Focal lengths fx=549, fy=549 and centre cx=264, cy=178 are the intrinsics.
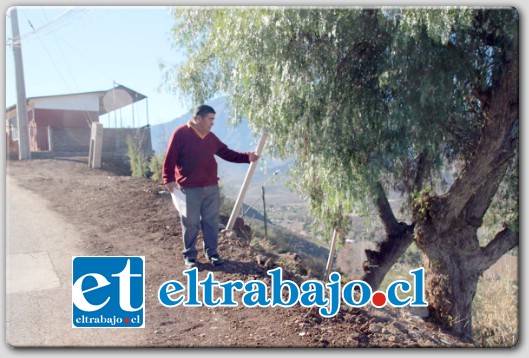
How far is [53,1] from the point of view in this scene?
12.5ft

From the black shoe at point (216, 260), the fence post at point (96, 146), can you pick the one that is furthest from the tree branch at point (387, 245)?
the fence post at point (96, 146)

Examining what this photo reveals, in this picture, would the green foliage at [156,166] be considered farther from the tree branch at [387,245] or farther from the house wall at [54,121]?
the tree branch at [387,245]

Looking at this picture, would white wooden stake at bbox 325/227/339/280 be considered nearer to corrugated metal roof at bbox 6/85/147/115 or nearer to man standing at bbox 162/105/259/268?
man standing at bbox 162/105/259/268

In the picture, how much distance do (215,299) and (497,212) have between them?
2.88 meters

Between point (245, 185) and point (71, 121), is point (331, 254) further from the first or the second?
point (71, 121)

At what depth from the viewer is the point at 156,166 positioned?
4730mm

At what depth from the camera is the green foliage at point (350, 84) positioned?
418 centimetres

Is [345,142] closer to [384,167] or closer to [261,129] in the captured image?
[384,167]

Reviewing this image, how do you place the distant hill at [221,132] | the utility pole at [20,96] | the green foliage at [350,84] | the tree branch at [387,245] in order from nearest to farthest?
the utility pole at [20,96]
the green foliage at [350,84]
the distant hill at [221,132]
the tree branch at [387,245]

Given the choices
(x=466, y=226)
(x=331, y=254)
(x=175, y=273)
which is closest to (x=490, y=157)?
(x=466, y=226)

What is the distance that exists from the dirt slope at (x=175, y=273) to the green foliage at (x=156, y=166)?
16 cm

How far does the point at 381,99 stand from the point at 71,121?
248 cm

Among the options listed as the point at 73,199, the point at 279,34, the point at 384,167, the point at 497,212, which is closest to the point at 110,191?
the point at 73,199

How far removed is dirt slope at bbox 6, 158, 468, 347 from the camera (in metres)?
3.69
